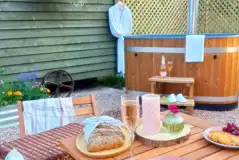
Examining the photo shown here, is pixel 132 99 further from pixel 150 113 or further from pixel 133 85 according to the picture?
pixel 133 85

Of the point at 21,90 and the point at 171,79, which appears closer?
the point at 171,79

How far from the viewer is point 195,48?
3584mm

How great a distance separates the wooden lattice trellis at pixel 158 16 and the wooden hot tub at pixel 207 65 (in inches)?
75.1

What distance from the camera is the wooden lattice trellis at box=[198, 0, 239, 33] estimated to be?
24.2 ft

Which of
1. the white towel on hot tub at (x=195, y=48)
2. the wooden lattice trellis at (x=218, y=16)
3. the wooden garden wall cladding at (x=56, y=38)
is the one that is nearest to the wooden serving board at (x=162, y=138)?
the white towel on hot tub at (x=195, y=48)

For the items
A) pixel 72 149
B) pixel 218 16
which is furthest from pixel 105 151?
pixel 218 16

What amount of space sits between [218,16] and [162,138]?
274 inches

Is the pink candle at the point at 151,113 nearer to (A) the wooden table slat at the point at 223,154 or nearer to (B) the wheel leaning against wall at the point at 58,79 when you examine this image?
(A) the wooden table slat at the point at 223,154

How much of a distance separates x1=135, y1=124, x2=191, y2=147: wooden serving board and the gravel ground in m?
2.11

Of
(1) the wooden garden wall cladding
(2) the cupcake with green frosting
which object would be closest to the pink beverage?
(2) the cupcake with green frosting

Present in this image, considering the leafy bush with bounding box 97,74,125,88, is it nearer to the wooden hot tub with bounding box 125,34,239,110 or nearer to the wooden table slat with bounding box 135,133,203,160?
the wooden hot tub with bounding box 125,34,239,110

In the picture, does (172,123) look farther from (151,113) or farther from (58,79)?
(58,79)

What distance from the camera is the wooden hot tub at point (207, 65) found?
3590 mm

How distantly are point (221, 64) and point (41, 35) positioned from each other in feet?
9.40
